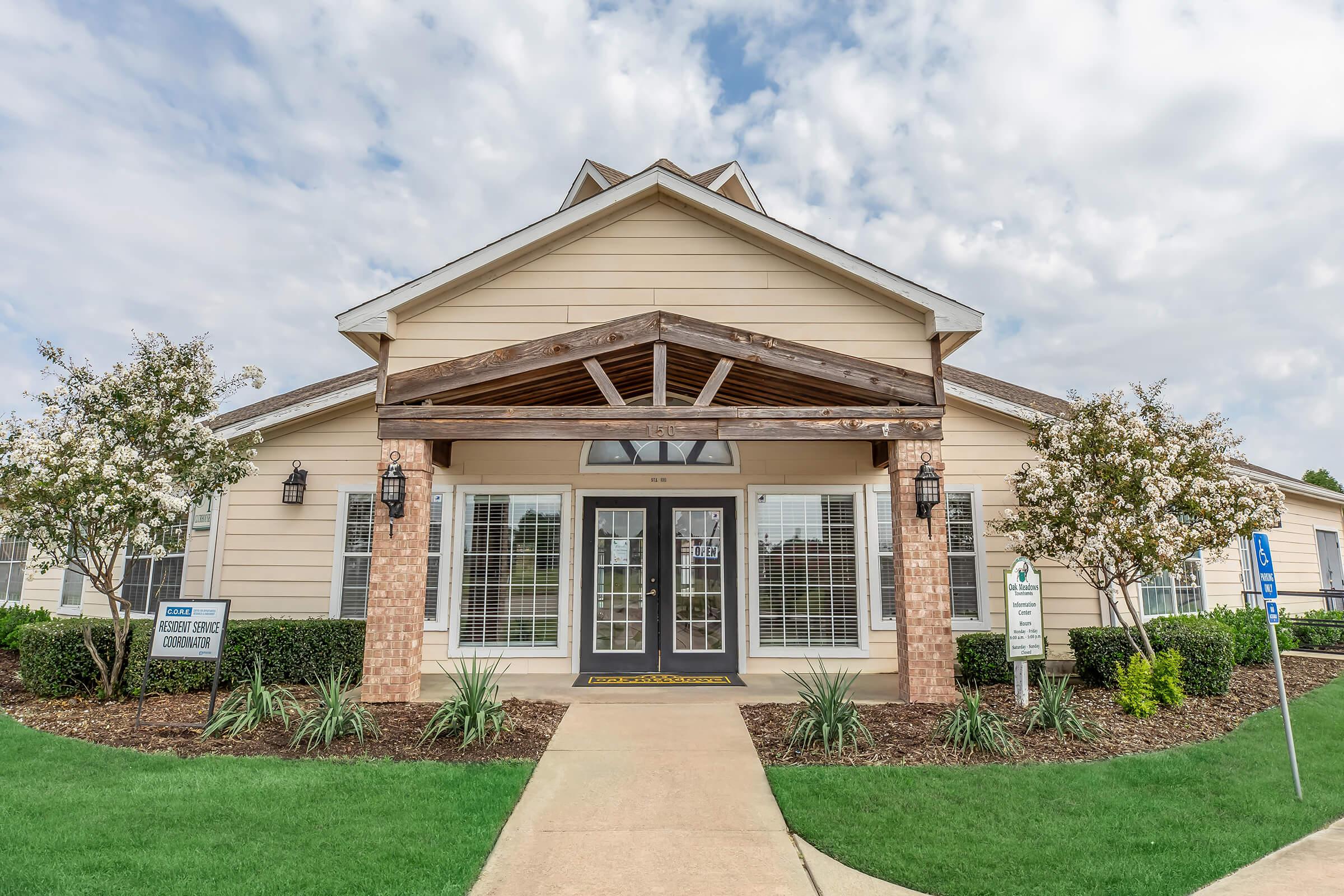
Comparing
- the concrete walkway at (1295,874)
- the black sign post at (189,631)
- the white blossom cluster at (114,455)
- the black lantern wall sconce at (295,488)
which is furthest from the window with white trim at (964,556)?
the white blossom cluster at (114,455)

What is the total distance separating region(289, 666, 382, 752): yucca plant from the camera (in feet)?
18.0

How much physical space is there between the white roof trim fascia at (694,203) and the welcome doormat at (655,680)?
15.6 feet

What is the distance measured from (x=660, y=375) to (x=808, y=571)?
3.71m

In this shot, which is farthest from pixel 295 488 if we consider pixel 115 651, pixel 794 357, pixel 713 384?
pixel 794 357

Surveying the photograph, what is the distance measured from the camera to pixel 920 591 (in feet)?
22.1

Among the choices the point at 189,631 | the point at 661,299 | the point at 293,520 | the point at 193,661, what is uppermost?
the point at 661,299

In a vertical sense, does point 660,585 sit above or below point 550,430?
below

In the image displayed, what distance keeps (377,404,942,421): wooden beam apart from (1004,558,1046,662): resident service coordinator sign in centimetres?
174

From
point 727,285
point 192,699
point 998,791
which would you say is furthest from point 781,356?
point 192,699

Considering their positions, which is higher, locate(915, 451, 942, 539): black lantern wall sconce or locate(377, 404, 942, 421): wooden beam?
locate(377, 404, 942, 421): wooden beam

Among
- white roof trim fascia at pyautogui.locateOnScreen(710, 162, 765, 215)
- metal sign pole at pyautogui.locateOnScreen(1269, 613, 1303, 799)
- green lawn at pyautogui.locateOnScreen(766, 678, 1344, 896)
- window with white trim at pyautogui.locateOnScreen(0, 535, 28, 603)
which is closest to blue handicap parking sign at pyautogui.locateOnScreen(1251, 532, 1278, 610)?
metal sign pole at pyautogui.locateOnScreen(1269, 613, 1303, 799)

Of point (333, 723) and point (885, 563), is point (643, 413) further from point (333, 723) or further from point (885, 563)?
point (885, 563)

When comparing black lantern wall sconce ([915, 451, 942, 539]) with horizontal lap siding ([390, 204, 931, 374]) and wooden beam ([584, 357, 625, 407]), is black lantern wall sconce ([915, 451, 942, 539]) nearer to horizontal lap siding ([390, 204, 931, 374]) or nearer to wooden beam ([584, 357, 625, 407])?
horizontal lap siding ([390, 204, 931, 374])

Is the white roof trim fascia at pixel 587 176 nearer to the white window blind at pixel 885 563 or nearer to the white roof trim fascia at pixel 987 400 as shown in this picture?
the white roof trim fascia at pixel 987 400
